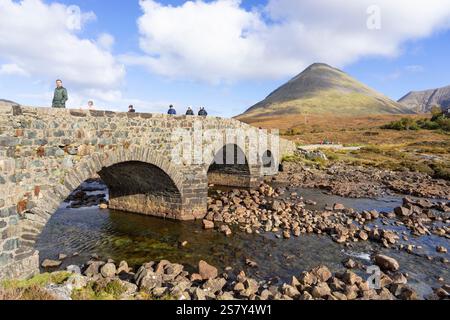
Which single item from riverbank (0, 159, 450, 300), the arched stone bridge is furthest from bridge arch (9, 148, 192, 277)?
riverbank (0, 159, 450, 300)

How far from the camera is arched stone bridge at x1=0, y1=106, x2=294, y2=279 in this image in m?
9.30

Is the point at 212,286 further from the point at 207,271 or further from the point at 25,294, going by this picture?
the point at 25,294

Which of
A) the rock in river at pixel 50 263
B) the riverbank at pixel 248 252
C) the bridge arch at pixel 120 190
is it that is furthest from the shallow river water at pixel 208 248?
the bridge arch at pixel 120 190

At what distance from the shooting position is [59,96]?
38.8 feet

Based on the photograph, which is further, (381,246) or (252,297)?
(381,246)

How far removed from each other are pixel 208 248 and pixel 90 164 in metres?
A: 5.72

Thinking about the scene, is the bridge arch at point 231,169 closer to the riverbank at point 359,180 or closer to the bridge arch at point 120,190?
the riverbank at point 359,180

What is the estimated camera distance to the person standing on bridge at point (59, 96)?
11.8 metres

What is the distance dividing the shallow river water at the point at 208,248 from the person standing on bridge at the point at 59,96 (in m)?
5.65

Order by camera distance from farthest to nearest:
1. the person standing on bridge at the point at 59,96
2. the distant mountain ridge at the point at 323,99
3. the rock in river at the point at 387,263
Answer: the distant mountain ridge at the point at 323,99, the rock in river at the point at 387,263, the person standing on bridge at the point at 59,96
